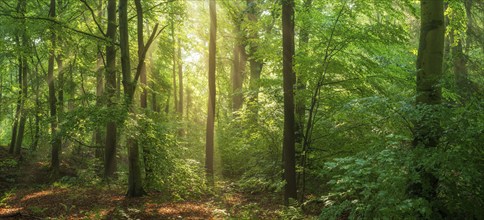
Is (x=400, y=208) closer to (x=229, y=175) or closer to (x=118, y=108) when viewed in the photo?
(x=118, y=108)

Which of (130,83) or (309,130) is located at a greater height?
(130,83)

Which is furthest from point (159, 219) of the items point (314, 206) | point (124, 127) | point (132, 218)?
point (314, 206)

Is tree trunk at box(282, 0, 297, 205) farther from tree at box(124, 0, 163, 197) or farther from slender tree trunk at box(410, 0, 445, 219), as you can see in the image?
tree at box(124, 0, 163, 197)

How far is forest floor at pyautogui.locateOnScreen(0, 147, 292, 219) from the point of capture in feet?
29.7

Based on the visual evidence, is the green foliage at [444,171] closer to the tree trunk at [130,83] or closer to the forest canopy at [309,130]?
the forest canopy at [309,130]


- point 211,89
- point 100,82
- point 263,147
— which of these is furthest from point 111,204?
point 100,82

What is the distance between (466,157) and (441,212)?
92 centimetres

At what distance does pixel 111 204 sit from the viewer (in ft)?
33.2

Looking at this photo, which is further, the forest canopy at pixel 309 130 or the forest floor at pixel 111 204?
the forest floor at pixel 111 204

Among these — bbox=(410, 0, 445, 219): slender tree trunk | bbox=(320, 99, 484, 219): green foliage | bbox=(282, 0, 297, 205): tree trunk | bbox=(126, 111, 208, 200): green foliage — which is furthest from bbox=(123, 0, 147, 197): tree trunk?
bbox=(410, 0, 445, 219): slender tree trunk

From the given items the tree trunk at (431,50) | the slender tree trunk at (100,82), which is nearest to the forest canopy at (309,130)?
the tree trunk at (431,50)

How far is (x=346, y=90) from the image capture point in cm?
979

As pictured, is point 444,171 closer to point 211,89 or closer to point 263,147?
point 263,147

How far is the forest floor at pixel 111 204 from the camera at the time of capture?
905 centimetres
